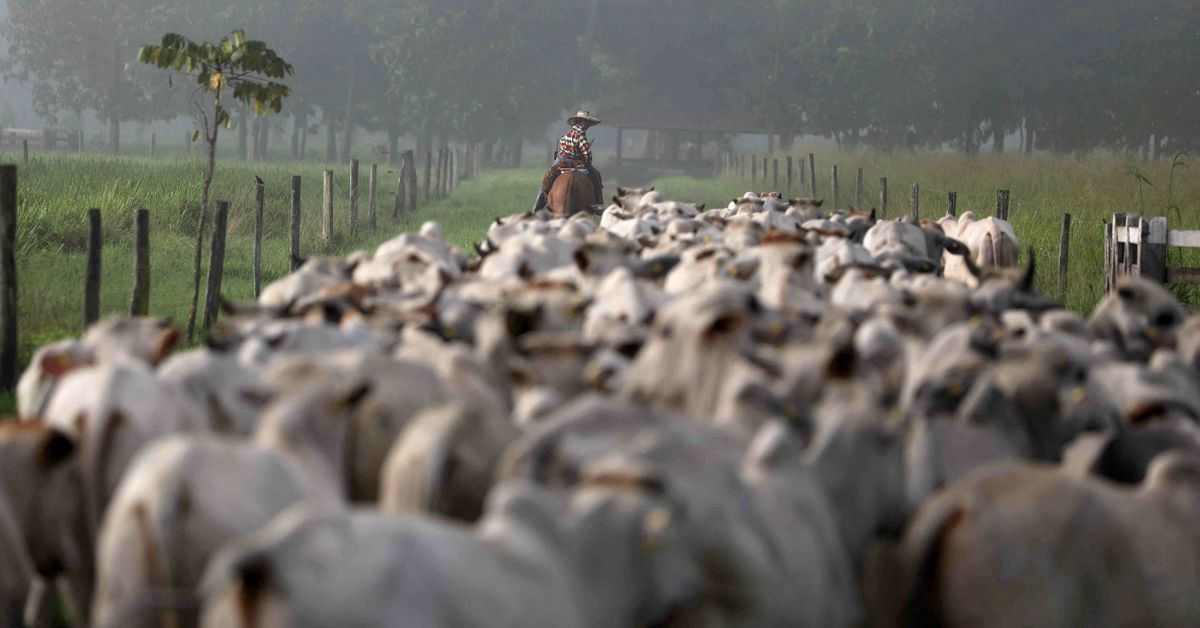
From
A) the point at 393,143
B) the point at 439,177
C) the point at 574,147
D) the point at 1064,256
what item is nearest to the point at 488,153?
the point at 393,143

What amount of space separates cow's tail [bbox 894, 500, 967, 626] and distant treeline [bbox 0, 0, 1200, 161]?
56654 millimetres

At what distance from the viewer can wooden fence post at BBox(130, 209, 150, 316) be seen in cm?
1173

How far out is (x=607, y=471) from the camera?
14.1ft

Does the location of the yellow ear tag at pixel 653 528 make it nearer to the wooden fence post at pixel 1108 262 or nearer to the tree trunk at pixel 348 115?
the wooden fence post at pixel 1108 262

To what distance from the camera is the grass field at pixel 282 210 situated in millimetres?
15945

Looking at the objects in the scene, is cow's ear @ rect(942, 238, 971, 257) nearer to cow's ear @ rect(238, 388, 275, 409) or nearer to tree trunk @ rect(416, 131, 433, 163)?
cow's ear @ rect(238, 388, 275, 409)

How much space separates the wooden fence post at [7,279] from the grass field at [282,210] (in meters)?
1.04

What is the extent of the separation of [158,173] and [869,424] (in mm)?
25434

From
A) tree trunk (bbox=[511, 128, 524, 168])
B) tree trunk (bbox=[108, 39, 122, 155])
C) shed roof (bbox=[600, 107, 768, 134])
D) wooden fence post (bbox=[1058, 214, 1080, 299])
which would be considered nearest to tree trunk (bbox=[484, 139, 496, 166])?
tree trunk (bbox=[511, 128, 524, 168])

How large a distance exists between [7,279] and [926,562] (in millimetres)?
7127

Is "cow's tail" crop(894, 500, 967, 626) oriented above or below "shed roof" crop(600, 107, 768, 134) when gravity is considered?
below

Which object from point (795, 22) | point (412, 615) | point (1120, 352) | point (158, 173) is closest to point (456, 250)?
point (1120, 352)

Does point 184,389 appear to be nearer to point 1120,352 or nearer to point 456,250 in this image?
point 1120,352

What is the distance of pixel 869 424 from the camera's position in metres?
5.25
